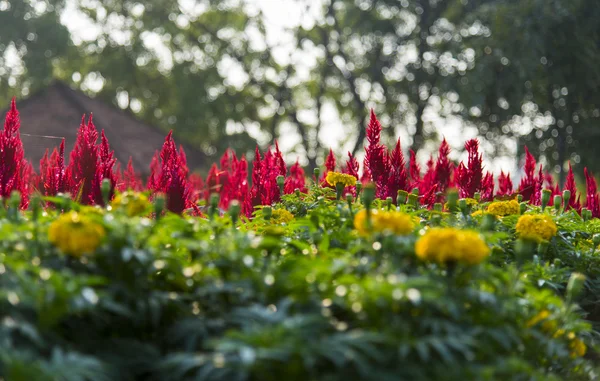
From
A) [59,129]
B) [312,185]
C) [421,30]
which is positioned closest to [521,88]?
[421,30]

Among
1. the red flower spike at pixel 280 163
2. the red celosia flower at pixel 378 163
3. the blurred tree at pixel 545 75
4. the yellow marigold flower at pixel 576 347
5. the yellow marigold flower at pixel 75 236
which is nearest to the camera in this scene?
the yellow marigold flower at pixel 75 236

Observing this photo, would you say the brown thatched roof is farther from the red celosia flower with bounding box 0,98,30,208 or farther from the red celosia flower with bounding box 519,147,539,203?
the red celosia flower with bounding box 0,98,30,208

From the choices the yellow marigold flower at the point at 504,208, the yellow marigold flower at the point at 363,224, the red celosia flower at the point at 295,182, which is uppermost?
the red celosia flower at the point at 295,182

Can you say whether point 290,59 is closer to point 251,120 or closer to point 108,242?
point 251,120

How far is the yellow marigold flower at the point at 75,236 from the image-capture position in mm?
Result: 2027

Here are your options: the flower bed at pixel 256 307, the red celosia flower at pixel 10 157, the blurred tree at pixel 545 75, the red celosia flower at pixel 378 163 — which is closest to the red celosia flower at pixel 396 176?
the red celosia flower at pixel 378 163

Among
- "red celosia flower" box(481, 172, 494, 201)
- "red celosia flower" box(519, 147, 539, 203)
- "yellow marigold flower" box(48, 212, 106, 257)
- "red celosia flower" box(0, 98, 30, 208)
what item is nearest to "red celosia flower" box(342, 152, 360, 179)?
"red celosia flower" box(481, 172, 494, 201)

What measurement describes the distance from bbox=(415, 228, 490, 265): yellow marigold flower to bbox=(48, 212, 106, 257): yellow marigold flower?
3.13 feet

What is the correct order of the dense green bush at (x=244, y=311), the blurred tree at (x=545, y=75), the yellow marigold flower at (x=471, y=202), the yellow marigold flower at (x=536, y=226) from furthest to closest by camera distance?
the blurred tree at (x=545, y=75) → the yellow marigold flower at (x=471, y=202) → the yellow marigold flower at (x=536, y=226) → the dense green bush at (x=244, y=311)

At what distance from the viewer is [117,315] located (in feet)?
7.27

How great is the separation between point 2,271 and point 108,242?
0.99 feet

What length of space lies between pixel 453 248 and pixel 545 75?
55.7 ft

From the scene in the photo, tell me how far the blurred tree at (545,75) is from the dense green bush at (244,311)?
15344 millimetres

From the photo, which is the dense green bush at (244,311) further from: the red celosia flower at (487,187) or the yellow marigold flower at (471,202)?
the red celosia flower at (487,187)
